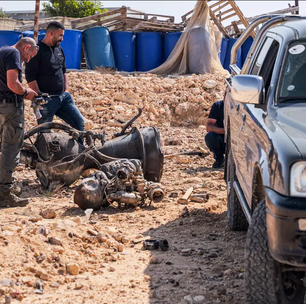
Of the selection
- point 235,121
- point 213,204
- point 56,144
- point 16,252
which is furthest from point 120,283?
point 56,144

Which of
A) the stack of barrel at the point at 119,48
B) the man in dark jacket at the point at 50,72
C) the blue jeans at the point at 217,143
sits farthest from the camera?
the stack of barrel at the point at 119,48

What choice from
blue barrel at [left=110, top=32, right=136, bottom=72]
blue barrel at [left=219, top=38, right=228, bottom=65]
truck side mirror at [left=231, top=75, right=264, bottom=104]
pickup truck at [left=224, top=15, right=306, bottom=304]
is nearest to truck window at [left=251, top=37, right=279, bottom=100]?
pickup truck at [left=224, top=15, right=306, bottom=304]

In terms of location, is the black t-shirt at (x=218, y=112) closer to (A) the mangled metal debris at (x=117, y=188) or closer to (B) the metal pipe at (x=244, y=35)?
(B) the metal pipe at (x=244, y=35)

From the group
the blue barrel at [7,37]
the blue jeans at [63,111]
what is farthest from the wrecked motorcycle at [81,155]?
the blue barrel at [7,37]

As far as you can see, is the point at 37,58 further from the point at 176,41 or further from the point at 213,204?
the point at 176,41

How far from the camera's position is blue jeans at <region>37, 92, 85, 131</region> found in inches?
289

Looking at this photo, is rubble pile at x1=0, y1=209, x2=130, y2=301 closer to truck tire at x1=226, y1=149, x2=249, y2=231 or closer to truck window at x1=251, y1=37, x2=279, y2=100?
truck tire at x1=226, y1=149, x2=249, y2=231

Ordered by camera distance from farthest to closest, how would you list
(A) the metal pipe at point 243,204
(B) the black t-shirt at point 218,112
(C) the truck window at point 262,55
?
1. (B) the black t-shirt at point 218,112
2. (C) the truck window at point 262,55
3. (A) the metal pipe at point 243,204

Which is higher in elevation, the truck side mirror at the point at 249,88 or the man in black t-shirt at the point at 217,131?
the truck side mirror at the point at 249,88

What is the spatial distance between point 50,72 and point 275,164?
5.12m

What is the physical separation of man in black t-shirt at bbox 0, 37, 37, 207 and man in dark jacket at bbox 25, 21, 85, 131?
1.07 metres

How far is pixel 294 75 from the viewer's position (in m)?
3.65

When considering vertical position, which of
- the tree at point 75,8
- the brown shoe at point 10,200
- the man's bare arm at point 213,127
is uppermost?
the tree at point 75,8

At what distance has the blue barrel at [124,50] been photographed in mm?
A: 16000
